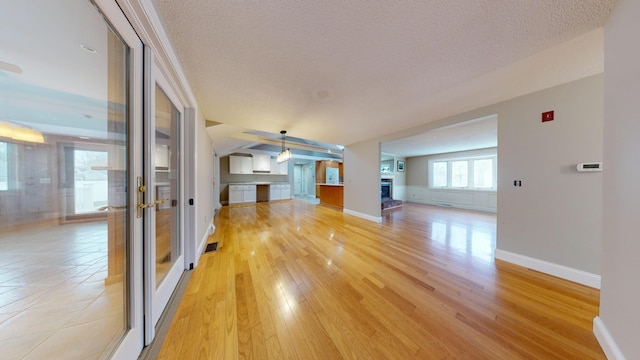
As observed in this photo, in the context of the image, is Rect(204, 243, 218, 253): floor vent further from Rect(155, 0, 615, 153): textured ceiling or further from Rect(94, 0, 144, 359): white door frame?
Rect(155, 0, 615, 153): textured ceiling

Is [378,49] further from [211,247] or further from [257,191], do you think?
[257,191]

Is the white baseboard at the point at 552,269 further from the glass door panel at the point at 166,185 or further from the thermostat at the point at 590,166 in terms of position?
the glass door panel at the point at 166,185

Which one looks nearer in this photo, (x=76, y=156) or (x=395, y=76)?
(x=76, y=156)

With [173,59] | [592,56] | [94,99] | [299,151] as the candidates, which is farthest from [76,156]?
[299,151]

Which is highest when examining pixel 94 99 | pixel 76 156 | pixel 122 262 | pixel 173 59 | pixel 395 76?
pixel 395 76

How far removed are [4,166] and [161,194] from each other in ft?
3.60

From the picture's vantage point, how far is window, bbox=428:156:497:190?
19.1 feet

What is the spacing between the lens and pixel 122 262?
1.01m

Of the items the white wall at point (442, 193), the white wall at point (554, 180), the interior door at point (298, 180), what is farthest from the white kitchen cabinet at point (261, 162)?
the white wall at point (554, 180)

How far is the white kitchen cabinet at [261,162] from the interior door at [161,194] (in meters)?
5.51

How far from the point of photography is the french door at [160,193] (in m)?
1.12

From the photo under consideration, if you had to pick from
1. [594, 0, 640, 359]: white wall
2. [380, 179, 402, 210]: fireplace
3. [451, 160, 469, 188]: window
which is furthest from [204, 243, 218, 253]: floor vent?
[451, 160, 469, 188]: window

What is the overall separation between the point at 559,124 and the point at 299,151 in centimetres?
645

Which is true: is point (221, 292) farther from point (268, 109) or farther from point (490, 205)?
point (490, 205)
